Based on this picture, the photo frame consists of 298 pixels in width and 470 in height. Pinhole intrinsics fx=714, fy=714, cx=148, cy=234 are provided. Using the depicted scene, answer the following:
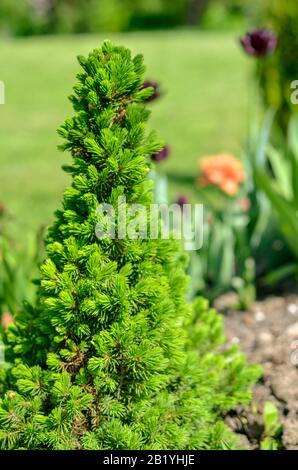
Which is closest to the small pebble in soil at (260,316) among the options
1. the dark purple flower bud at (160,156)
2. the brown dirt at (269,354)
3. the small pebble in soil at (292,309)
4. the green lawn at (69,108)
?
the brown dirt at (269,354)

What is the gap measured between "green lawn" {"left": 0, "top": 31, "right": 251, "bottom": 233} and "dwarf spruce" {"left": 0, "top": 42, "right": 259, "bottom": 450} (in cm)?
386

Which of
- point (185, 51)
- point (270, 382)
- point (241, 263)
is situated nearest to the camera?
point (270, 382)

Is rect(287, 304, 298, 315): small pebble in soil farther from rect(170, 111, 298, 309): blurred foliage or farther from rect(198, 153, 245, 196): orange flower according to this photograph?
rect(198, 153, 245, 196): orange flower

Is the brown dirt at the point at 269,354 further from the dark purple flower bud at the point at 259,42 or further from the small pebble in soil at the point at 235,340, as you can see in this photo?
the dark purple flower bud at the point at 259,42

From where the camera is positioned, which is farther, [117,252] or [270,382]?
[270,382]

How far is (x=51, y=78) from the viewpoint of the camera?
13531 millimetres

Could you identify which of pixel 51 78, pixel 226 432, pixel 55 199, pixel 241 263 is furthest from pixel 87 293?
pixel 51 78

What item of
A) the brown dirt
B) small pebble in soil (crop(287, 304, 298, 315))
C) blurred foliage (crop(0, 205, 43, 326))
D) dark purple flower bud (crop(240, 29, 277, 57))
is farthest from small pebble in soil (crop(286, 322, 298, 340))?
dark purple flower bud (crop(240, 29, 277, 57))

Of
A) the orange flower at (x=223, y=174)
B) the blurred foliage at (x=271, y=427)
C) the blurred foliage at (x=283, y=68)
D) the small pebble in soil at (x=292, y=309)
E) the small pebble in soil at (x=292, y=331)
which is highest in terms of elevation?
the blurred foliage at (x=283, y=68)

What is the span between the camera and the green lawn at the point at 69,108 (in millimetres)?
7590

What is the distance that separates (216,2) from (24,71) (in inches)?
707

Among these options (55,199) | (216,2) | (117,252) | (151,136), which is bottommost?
(117,252)

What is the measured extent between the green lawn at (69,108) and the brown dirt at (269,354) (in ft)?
9.38

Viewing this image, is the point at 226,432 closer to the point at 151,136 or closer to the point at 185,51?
the point at 151,136
